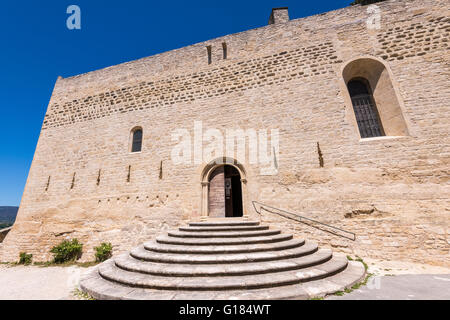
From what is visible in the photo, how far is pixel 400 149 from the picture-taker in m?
5.59

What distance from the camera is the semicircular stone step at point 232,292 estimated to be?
2.96 m

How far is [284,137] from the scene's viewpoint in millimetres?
6672

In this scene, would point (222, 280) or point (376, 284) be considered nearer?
point (222, 280)

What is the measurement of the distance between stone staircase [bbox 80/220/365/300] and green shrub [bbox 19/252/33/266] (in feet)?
17.3

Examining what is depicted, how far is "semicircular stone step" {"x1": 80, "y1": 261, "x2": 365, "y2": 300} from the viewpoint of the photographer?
296cm

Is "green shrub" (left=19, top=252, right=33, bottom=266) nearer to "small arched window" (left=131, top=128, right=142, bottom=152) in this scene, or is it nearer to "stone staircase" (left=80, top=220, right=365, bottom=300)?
"stone staircase" (left=80, top=220, right=365, bottom=300)

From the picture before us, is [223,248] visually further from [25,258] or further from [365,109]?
[25,258]

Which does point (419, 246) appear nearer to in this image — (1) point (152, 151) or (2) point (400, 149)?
(2) point (400, 149)

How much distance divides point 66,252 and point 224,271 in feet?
22.2

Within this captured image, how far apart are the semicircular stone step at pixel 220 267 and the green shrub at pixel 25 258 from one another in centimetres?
591

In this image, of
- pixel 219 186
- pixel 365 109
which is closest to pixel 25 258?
pixel 219 186

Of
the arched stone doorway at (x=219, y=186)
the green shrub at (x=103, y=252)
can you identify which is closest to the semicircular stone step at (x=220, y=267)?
the arched stone doorway at (x=219, y=186)
